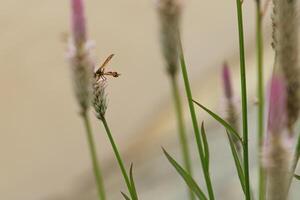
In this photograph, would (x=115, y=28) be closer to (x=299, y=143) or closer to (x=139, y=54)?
(x=139, y=54)

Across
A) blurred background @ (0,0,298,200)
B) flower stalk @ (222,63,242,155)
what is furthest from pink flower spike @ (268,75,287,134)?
blurred background @ (0,0,298,200)

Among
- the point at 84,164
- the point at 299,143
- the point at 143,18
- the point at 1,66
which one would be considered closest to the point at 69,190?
the point at 84,164

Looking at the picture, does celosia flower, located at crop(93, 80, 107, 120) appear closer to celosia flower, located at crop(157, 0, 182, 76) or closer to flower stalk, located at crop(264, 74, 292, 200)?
celosia flower, located at crop(157, 0, 182, 76)

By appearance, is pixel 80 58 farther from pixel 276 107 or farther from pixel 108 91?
pixel 108 91

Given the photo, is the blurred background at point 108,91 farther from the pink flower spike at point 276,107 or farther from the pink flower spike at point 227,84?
the pink flower spike at point 276,107

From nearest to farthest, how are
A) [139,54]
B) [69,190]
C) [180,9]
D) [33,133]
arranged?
[180,9] < [69,190] < [33,133] < [139,54]

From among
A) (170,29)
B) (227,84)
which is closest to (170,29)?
(170,29)

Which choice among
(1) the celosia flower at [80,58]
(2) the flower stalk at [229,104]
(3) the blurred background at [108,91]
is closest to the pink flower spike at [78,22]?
(1) the celosia flower at [80,58]

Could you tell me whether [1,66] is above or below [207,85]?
above
